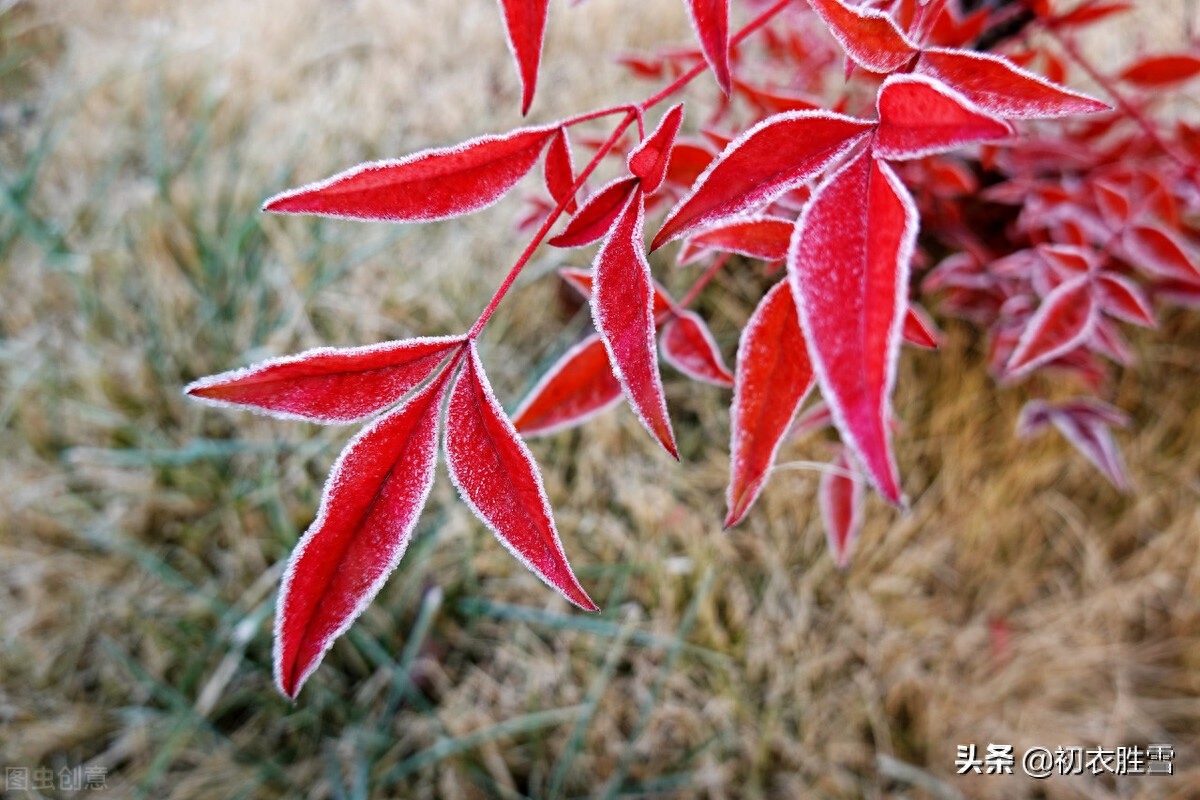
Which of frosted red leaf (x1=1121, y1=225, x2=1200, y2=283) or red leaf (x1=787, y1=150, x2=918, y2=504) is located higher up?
red leaf (x1=787, y1=150, x2=918, y2=504)

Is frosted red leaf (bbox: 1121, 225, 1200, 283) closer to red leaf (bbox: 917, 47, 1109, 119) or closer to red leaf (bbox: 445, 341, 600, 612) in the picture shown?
red leaf (bbox: 917, 47, 1109, 119)

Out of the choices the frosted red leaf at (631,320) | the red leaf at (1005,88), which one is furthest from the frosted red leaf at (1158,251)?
the frosted red leaf at (631,320)

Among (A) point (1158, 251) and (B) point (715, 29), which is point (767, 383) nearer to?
(B) point (715, 29)

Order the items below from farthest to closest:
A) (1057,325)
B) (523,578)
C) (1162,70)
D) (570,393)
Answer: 1. (523,578)
2. (1162,70)
3. (1057,325)
4. (570,393)

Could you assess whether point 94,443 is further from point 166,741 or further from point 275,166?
point 275,166

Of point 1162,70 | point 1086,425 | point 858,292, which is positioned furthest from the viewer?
point 1086,425

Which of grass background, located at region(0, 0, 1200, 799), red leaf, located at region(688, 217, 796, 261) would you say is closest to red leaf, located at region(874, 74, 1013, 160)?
red leaf, located at region(688, 217, 796, 261)

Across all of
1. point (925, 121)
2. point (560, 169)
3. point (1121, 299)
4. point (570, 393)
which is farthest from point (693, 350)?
point (1121, 299)
